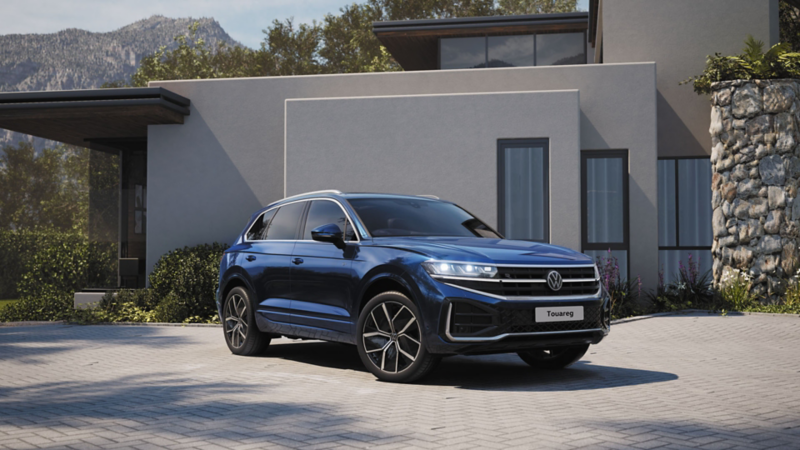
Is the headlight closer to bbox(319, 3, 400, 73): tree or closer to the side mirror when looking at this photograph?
the side mirror

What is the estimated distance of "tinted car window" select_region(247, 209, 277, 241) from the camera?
9.98 meters

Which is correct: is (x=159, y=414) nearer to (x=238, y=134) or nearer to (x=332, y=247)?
(x=332, y=247)

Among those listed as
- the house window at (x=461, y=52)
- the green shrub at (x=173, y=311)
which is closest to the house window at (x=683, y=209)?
the house window at (x=461, y=52)

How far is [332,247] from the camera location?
8469 mm

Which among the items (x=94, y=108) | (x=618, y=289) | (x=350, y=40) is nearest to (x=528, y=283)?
(x=618, y=289)

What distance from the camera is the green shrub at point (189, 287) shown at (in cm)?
1493

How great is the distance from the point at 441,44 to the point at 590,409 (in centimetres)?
1837

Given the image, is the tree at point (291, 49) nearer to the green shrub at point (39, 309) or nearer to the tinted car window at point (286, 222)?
the green shrub at point (39, 309)

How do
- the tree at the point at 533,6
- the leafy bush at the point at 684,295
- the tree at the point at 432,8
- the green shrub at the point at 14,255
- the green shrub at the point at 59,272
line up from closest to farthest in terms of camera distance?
1. the leafy bush at the point at 684,295
2. the green shrub at the point at 59,272
3. the green shrub at the point at 14,255
4. the tree at the point at 432,8
5. the tree at the point at 533,6

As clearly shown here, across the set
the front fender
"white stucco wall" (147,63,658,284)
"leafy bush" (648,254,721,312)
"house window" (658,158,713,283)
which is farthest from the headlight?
"house window" (658,158,713,283)

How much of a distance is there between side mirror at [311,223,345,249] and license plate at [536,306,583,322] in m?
2.15

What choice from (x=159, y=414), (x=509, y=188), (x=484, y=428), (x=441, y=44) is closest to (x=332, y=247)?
(x=159, y=414)

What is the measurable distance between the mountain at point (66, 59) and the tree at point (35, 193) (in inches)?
3089

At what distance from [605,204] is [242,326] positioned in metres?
8.28
